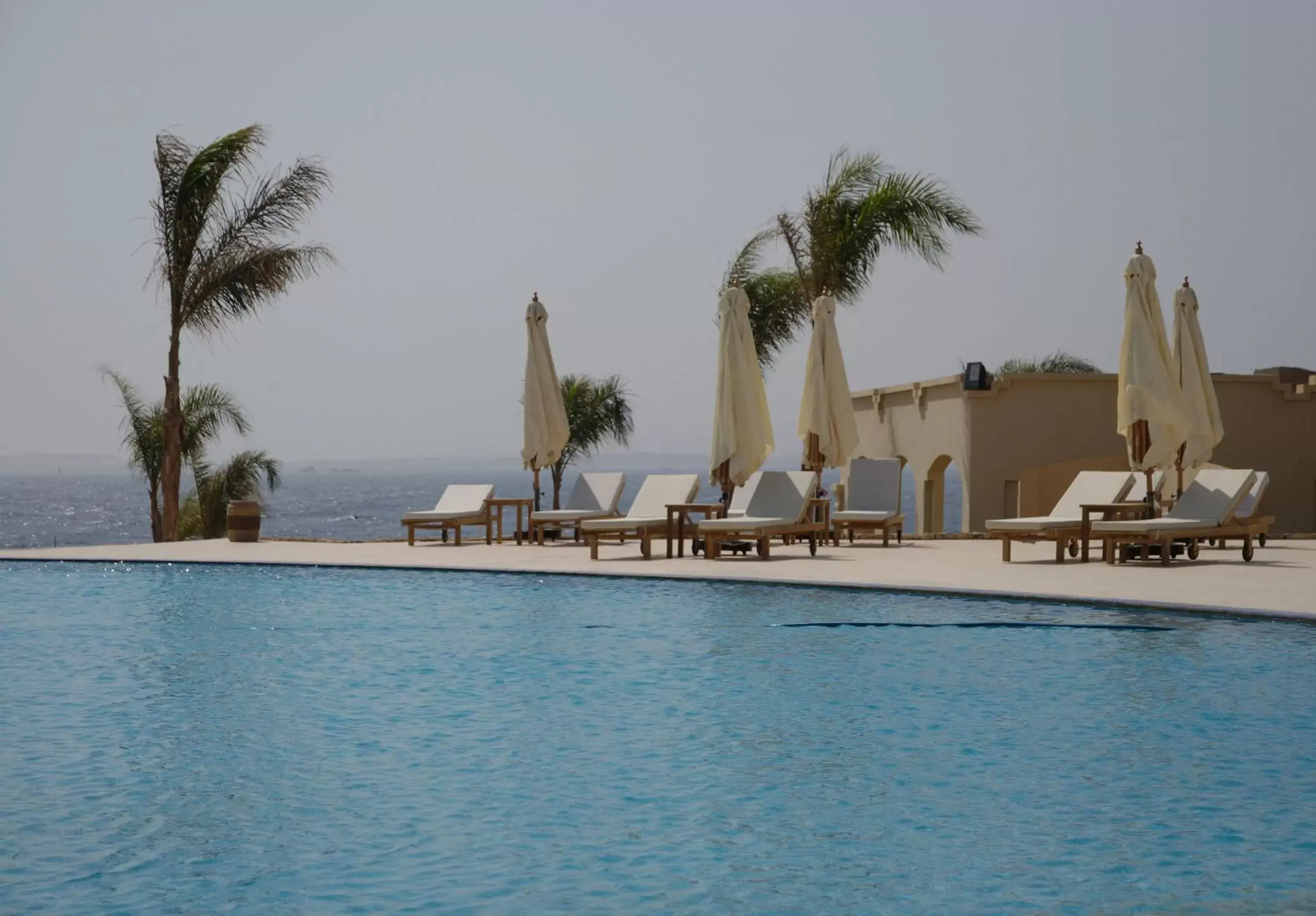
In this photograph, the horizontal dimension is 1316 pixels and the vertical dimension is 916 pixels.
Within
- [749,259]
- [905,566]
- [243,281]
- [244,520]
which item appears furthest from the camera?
[749,259]

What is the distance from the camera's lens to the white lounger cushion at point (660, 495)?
15.1 metres

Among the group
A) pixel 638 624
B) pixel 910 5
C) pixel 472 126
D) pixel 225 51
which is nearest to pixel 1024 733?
pixel 638 624

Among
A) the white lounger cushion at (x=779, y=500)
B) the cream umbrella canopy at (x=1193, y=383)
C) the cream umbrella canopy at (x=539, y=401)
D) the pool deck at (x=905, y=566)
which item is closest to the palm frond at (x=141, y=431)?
the pool deck at (x=905, y=566)

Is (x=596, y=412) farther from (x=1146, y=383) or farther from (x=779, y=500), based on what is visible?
(x=1146, y=383)

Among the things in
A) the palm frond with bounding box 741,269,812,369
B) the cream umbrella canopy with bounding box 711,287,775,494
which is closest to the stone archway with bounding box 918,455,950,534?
the palm frond with bounding box 741,269,812,369

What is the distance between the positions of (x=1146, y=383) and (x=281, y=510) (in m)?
97.6

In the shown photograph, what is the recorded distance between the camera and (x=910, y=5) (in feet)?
71.0

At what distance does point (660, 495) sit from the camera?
51.2ft

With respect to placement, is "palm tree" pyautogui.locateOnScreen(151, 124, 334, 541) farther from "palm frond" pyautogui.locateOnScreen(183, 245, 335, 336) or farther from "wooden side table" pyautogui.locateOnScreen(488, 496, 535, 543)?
"wooden side table" pyautogui.locateOnScreen(488, 496, 535, 543)

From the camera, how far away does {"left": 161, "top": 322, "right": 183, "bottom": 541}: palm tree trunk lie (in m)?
18.9

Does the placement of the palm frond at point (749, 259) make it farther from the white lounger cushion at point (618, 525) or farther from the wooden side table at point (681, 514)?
the white lounger cushion at point (618, 525)

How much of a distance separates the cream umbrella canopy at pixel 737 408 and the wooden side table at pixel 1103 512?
11.6 feet

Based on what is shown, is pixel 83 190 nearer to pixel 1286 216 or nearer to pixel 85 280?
pixel 85 280

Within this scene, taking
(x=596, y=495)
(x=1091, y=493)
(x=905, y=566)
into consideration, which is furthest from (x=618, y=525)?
(x=1091, y=493)
